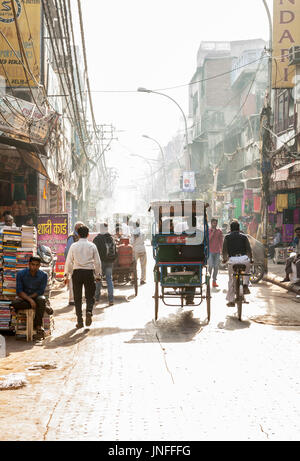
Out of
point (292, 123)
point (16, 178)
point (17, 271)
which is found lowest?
point (17, 271)

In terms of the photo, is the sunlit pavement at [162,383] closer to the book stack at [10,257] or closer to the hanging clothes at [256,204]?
the book stack at [10,257]

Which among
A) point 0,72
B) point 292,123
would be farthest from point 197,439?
point 292,123

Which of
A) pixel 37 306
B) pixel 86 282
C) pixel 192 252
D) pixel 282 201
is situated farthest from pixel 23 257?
pixel 282 201

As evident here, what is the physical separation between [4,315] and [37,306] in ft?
2.63

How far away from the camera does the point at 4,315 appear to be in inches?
402

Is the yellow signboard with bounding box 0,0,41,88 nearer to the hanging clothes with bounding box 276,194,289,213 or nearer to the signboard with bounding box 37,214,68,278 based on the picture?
the signboard with bounding box 37,214,68,278

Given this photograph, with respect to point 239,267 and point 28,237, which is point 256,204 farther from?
point 28,237

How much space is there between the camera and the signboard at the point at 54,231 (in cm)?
1922

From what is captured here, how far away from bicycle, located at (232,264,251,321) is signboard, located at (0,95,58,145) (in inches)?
271

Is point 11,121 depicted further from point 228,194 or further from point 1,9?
point 228,194

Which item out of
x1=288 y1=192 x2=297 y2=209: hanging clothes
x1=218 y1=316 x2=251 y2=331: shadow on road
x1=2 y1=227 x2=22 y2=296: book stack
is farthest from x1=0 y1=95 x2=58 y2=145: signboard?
x1=288 y1=192 x2=297 y2=209: hanging clothes

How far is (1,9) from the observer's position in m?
20.1

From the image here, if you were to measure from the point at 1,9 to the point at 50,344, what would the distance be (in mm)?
14259

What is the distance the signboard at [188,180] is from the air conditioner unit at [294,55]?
19090 mm
